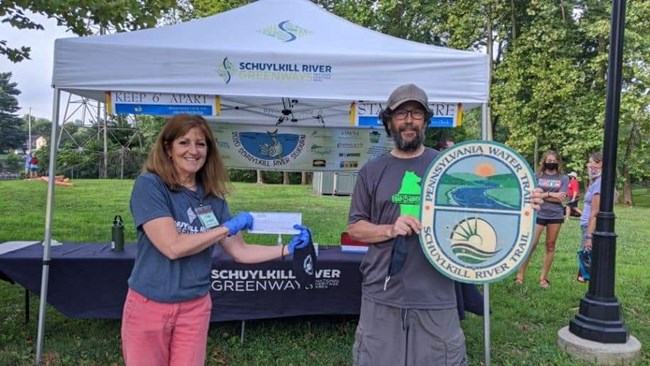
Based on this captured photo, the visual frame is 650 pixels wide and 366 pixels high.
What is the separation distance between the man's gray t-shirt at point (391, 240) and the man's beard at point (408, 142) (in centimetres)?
6

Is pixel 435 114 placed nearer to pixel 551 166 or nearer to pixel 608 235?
pixel 608 235

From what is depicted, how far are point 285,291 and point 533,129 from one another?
19.0 meters

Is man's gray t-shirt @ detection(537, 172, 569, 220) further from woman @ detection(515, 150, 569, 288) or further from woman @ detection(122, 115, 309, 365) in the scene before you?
woman @ detection(122, 115, 309, 365)

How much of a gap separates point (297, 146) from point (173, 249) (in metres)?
3.94

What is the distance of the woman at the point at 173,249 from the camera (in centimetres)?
190

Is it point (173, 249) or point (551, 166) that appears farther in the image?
point (551, 166)

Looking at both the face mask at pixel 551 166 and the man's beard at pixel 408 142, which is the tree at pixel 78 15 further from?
the face mask at pixel 551 166

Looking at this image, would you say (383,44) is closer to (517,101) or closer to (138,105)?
(138,105)

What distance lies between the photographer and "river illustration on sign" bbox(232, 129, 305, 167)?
5.66 m

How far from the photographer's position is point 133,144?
29.2m

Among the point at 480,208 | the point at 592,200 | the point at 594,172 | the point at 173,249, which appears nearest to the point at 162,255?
the point at 173,249

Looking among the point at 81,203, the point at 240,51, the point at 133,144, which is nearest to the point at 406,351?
the point at 240,51

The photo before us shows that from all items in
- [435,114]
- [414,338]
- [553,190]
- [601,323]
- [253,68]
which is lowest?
[601,323]

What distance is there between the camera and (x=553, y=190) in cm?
561
